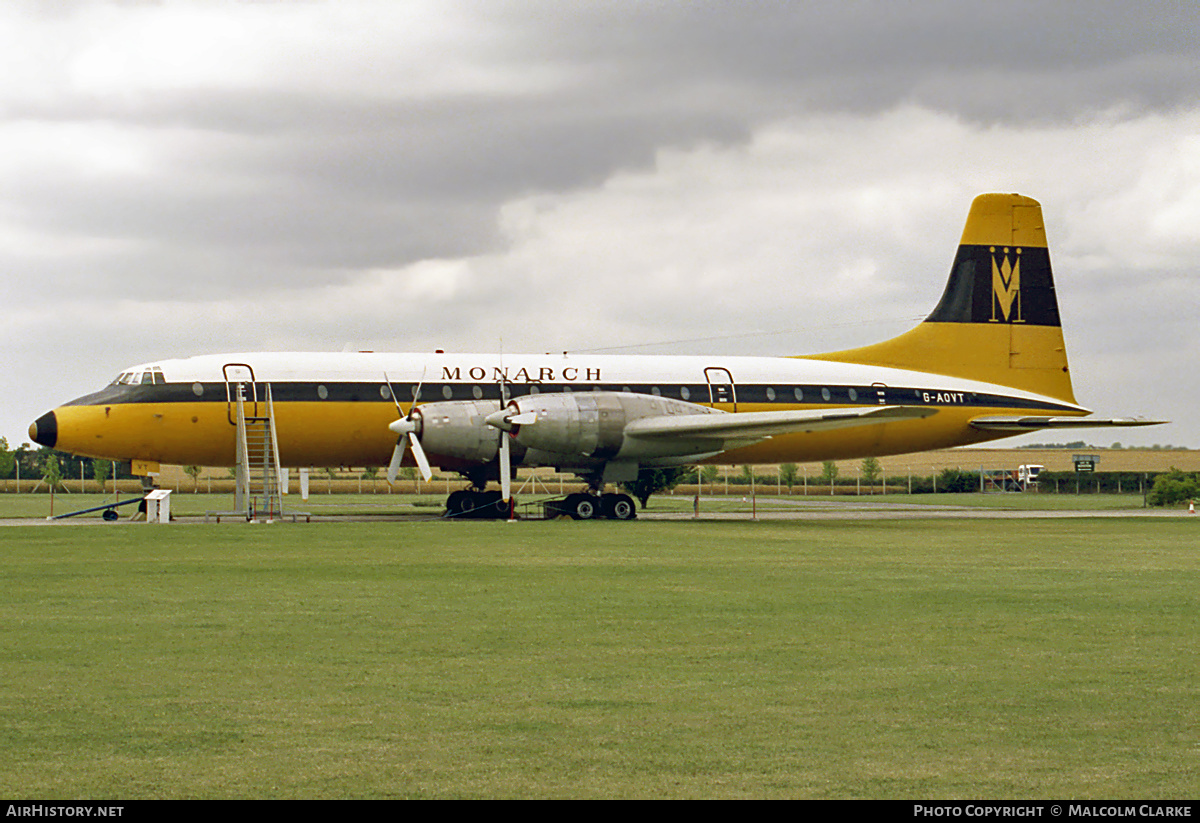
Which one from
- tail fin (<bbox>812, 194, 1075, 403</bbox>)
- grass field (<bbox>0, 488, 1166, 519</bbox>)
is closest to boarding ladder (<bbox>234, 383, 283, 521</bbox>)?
grass field (<bbox>0, 488, 1166, 519</bbox>)

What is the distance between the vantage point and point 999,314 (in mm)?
41375

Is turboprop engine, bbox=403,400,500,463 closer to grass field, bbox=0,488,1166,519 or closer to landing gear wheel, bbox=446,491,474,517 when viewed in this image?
landing gear wheel, bbox=446,491,474,517

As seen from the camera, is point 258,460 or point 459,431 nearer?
point 459,431

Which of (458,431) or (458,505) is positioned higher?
(458,431)

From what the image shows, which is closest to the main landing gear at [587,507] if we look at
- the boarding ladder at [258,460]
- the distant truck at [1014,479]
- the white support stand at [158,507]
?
the boarding ladder at [258,460]

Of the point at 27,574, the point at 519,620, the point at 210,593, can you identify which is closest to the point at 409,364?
the point at 27,574

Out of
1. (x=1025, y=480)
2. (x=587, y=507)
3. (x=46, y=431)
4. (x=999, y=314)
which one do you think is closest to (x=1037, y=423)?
(x=999, y=314)

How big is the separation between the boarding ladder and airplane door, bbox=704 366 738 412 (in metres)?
12.6

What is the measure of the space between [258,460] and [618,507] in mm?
9804

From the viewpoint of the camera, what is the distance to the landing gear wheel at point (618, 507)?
109 ft

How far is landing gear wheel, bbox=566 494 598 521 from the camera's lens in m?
33.2

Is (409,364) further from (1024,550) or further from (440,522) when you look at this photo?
(1024,550)

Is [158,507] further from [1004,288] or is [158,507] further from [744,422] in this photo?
[1004,288]

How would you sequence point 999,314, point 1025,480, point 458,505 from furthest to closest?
1. point 1025,480
2. point 999,314
3. point 458,505
